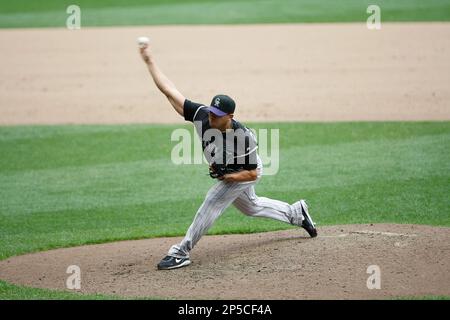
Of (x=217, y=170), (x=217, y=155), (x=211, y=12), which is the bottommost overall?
(x=217, y=170)

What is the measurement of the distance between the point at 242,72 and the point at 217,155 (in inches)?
412

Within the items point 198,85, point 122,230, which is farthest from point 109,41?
point 122,230

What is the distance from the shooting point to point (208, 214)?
7387mm

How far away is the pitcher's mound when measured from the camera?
21.8 ft

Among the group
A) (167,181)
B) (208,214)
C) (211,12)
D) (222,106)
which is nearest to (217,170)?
(208,214)

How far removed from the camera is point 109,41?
816 inches

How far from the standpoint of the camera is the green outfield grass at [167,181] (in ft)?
29.9

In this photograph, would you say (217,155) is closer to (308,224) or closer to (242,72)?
(308,224)

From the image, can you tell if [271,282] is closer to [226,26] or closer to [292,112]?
[292,112]

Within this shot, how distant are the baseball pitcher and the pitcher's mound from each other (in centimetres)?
26

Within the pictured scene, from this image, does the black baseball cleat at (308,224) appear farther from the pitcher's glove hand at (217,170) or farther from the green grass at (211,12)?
the green grass at (211,12)

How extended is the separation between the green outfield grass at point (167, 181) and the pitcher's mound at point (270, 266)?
0.47 m

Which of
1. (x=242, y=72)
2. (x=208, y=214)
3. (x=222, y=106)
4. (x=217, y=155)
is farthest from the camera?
(x=242, y=72)

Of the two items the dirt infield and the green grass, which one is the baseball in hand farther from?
the green grass
